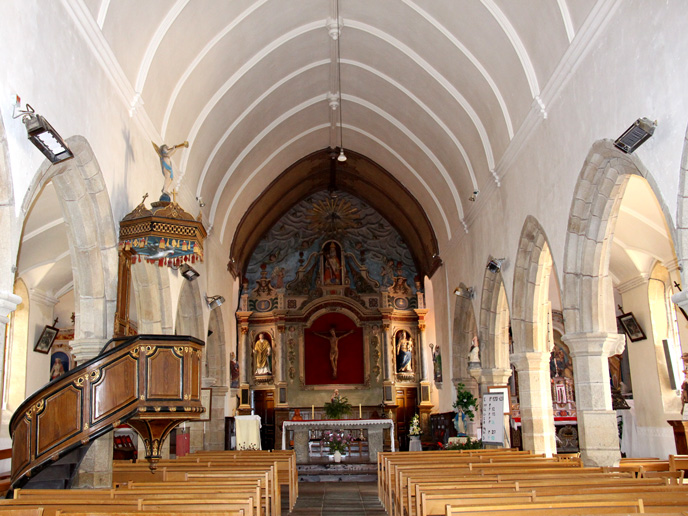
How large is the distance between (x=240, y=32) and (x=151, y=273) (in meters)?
4.19

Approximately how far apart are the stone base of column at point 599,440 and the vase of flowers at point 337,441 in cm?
661

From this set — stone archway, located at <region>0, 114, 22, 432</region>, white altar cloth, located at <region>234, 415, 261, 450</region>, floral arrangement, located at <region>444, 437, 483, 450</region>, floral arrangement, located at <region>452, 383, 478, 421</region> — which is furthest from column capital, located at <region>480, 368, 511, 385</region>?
stone archway, located at <region>0, 114, 22, 432</region>

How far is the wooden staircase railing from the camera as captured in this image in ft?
21.6

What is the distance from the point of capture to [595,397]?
340 inches

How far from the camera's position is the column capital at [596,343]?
877 cm

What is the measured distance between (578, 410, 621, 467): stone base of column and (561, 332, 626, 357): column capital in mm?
758

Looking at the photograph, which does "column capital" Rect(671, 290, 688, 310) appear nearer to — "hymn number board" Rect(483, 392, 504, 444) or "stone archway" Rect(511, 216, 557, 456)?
"stone archway" Rect(511, 216, 557, 456)

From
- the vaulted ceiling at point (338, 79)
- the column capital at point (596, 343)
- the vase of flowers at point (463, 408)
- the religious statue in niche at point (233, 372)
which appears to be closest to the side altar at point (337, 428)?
the vase of flowers at point (463, 408)

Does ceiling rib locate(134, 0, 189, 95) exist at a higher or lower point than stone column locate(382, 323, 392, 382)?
higher

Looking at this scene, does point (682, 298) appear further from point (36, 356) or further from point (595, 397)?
point (36, 356)

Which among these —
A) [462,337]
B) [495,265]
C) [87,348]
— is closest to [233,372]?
[462,337]

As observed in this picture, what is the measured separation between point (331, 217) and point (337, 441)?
8.35 meters

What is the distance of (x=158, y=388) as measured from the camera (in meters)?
7.12

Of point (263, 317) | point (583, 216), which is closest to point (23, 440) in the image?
point (583, 216)
